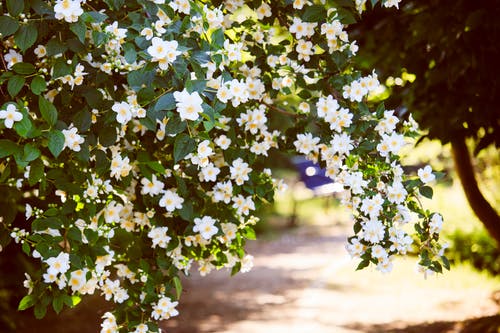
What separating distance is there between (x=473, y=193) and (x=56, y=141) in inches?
128

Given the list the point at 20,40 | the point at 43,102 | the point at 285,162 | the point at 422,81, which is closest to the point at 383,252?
the point at 43,102

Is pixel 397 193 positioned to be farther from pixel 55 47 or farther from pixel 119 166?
pixel 55 47

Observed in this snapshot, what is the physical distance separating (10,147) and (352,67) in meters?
1.43

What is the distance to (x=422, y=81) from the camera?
407cm

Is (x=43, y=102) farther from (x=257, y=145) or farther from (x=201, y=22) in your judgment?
(x=257, y=145)

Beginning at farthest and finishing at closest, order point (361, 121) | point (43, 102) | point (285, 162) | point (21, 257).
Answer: point (285, 162), point (21, 257), point (361, 121), point (43, 102)

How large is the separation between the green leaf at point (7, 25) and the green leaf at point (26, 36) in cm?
3

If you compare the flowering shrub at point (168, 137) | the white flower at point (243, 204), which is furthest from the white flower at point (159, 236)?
the white flower at point (243, 204)

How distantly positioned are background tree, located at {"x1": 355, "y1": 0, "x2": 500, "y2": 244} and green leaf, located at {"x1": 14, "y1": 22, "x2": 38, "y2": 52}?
Answer: 2177mm

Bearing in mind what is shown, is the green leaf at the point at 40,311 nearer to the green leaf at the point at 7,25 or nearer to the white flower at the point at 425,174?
the green leaf at the point at 7,25

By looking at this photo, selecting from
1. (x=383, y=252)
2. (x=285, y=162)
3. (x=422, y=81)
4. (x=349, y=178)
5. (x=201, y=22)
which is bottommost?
(x=383, y=252)

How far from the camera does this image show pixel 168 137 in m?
2.58

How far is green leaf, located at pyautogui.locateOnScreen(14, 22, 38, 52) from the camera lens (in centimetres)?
202

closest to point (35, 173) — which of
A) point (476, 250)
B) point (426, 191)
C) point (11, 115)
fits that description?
point (11, 115)
